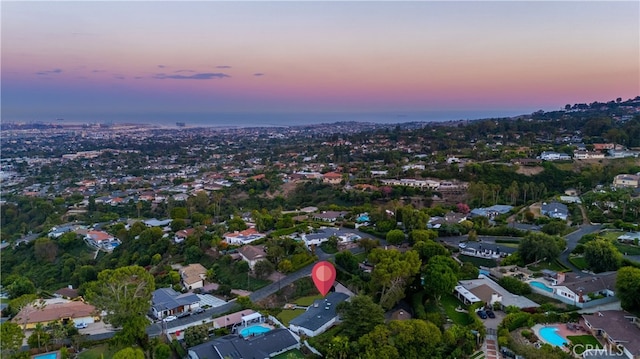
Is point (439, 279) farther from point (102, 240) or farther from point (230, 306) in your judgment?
point (102, 240)

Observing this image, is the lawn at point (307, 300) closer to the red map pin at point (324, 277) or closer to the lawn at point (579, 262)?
the red map pin at point (324, 277)

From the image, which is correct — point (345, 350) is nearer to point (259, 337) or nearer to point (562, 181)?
point (259, 337)

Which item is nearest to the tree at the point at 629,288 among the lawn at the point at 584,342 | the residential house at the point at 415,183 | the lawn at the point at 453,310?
the lawn at the point at 584,342

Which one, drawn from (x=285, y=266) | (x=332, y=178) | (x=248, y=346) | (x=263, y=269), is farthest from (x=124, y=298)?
(x=332, y=178)

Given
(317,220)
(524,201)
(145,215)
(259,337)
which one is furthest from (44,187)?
(524,201)

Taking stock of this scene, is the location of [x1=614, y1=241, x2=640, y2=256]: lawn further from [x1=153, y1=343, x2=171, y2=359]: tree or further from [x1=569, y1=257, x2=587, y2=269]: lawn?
[x1=153, y1=343, x2=171, y2=359]: tree

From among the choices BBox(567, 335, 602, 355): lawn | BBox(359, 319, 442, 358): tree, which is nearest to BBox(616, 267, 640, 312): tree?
BBox(567, 335, 602, 355): lawn
